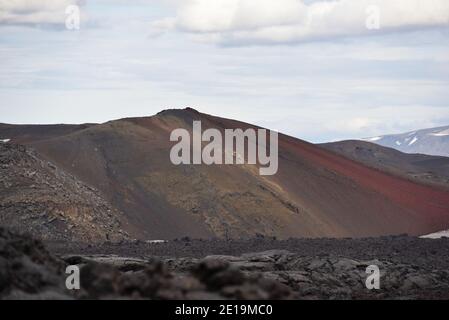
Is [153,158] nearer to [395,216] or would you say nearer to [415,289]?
[395,216]

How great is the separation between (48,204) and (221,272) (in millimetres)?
26052

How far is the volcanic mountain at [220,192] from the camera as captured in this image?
44.2 meters

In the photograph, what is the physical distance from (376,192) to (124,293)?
137ft

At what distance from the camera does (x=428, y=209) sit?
2170 inches

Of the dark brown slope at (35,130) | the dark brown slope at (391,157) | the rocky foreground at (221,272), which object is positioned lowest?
the rocky foreground at (221,272)

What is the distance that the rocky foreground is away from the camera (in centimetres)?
1377

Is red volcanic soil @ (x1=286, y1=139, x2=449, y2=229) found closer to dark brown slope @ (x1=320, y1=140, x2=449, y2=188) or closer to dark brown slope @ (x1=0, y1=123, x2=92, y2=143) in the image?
dark brown slope @ (x1=0, y1=123, x2=92, y2=143)

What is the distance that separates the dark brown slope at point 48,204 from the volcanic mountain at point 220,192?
1.50 m

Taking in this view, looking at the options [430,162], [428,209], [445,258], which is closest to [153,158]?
[428,209]

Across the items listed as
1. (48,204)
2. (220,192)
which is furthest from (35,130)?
(48,204)

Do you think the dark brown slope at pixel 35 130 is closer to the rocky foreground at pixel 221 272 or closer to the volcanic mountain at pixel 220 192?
the volcanic mountain at pixel 220 192

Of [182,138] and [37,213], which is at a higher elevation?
[182,138]

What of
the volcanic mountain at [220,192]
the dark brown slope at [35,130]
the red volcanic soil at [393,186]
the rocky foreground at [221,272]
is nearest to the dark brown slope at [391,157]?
the dark brown slope at [35,130]

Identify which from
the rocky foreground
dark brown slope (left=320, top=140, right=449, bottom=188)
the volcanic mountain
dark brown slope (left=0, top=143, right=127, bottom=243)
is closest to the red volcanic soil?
the volcanic mountain
